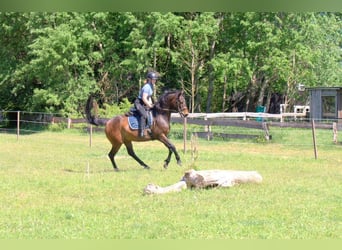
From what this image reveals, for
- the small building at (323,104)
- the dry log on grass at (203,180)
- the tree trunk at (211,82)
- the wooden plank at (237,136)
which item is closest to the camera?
the dry log on grass at (203,180)

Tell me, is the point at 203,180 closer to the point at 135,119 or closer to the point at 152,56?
the point at 135,119

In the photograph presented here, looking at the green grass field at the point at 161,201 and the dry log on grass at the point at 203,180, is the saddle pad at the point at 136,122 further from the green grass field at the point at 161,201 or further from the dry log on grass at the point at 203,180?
the dry log on grass at the point at 203,180

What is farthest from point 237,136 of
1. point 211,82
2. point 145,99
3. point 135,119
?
point 211,82

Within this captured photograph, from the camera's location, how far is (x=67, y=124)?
2392cm

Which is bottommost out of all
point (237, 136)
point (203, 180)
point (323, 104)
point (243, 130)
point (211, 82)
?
point (203, 180)

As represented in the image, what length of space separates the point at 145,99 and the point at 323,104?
18398mm

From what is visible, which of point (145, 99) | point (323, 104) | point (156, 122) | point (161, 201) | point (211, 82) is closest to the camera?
point (161, 201)

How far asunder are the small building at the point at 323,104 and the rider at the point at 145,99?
17.6 m

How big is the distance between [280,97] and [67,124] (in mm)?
14600

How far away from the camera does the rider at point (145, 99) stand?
1015 centimetres

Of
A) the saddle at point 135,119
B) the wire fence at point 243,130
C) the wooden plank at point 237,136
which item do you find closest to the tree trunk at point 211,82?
the wire fence at point 243,130

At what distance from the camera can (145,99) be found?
10.5 meters

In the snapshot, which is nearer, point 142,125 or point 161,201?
point 161,201

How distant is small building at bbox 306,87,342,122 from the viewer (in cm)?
2658
